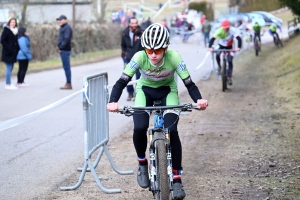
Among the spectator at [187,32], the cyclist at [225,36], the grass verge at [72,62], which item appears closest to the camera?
the cyclist at [225,36]

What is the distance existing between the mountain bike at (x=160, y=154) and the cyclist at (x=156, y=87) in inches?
3.8

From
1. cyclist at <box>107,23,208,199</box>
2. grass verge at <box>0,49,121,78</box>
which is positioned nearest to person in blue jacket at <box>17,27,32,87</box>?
grass verge at <box>0,49,121,78</box>

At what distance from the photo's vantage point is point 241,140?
10914 mm

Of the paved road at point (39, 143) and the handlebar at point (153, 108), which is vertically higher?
the handlebar at point (153, 108)

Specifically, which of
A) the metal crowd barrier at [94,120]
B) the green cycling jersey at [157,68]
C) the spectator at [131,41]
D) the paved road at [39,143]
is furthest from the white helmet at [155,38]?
the spectator at [131,41]

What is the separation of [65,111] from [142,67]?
24.8ft

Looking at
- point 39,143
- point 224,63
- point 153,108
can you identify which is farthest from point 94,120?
point 224,63

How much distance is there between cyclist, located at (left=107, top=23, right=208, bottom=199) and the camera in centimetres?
650

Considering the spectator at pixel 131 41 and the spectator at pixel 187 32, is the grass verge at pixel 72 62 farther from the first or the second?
the spectator at pixel 187 32

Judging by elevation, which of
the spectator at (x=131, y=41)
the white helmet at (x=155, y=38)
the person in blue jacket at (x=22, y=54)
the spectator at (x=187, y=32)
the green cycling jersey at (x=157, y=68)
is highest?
the white helmet at (x=155, y=38)

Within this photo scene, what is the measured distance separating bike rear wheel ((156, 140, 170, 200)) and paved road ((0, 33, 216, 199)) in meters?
1.73

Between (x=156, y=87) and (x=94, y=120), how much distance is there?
3.86 ft

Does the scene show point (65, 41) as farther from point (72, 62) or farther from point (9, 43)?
point (72, 62)

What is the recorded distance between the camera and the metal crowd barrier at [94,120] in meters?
7.47
